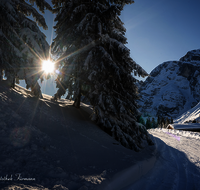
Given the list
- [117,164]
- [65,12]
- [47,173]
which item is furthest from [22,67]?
[117,164]

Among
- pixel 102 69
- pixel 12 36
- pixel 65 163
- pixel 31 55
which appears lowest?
pixel 65 163

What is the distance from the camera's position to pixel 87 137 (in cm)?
535

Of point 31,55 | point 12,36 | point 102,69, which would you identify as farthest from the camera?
point 31,55

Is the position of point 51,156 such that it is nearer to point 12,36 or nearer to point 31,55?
point 31,55

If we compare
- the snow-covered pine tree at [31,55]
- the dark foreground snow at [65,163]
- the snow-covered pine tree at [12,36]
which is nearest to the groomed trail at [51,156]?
the dark foreground snow at [65,163]

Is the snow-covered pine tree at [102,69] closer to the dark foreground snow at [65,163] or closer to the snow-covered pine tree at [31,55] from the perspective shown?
the snow-covered pine tree at [31,55]

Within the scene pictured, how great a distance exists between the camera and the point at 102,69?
6680 mm

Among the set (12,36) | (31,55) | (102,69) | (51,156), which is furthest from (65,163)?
(12,36)

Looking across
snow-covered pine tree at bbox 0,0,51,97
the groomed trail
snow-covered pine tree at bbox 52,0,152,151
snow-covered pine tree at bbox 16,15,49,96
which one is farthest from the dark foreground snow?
snow-covered pine tree at bbox 0,0,51,97

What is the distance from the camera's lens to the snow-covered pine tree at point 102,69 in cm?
643

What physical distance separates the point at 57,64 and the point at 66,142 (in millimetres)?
5650

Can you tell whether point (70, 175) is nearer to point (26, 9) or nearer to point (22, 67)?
point (22, 67)

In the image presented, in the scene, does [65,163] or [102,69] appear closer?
[65,163]

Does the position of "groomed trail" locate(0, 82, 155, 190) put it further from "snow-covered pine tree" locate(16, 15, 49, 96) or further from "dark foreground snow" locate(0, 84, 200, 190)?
"snow-covered pine tree" locate(16, 15, 49, 96)
